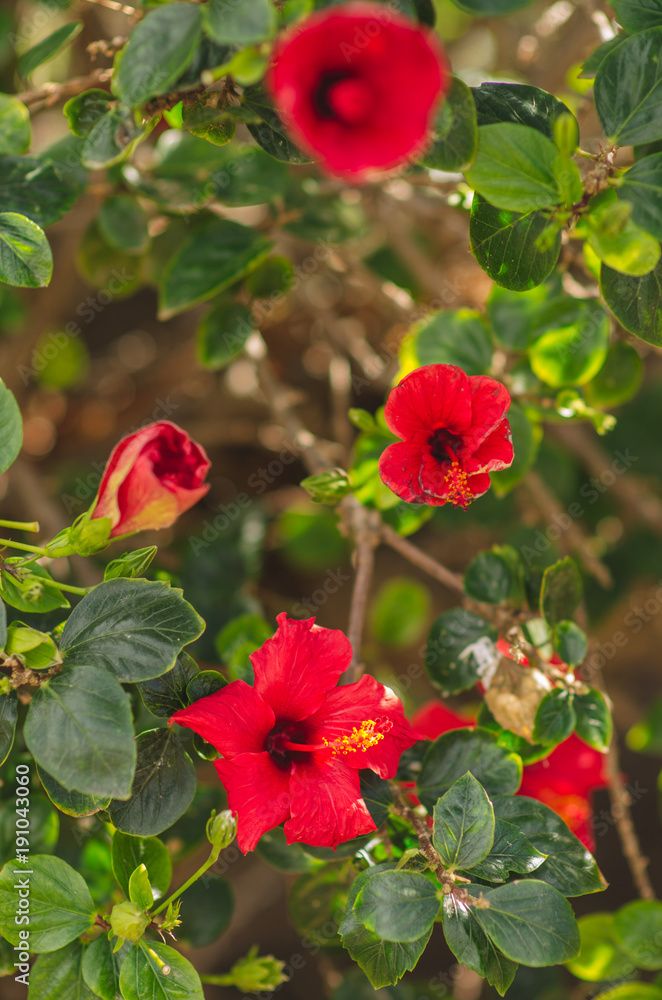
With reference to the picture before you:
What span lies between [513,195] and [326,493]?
458 millimetres

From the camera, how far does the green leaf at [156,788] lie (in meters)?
0.86

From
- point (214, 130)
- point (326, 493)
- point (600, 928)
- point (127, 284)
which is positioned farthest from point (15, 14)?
point (600, 928)

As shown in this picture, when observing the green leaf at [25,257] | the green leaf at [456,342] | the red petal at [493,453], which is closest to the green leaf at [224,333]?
the green leaf at [456,342]

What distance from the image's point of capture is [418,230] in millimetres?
2016

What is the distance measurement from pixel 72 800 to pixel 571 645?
706mm

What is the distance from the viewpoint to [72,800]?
0.86 m

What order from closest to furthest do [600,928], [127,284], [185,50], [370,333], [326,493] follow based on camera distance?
[185,50]
[326,493]
[600,928]
[127,284]
[370,333]

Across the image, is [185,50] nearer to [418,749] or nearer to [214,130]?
[214,130]

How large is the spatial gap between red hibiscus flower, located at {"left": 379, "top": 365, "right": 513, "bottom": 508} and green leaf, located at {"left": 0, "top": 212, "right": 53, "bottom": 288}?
1.51ft

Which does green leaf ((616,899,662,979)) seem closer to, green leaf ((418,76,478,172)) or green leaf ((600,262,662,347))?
green leaf ((600,262,662,347))

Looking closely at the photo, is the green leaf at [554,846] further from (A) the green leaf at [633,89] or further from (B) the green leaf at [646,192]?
(A) the green leaf at [633,89]

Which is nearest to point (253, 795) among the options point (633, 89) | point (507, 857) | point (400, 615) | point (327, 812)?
point (327, 812)

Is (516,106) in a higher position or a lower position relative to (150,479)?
higher

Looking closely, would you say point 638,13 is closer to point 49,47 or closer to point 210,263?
point 210,263
